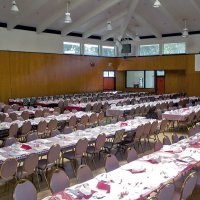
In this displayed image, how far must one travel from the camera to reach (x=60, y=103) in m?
18.0

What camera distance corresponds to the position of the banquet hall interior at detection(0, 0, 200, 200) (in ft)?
18.0

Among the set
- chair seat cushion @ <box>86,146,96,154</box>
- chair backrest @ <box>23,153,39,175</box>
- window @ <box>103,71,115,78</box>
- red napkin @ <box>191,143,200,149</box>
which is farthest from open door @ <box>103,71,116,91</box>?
chair backrest @ <box>23,153,39,175</box>

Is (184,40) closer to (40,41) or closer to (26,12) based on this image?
(40,41)

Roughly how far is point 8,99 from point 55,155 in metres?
13.7

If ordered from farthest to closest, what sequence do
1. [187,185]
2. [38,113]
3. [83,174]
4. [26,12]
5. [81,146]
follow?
1. [26,12]
2. [38,113]
3. [81,146]
4. [83,174]
5. [187,185]

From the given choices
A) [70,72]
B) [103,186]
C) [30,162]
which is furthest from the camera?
[70,72]

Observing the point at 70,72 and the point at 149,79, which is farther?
the point at 149,79

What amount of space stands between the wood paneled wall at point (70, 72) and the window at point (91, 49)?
18.5 inches

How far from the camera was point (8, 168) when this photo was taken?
6.12 m

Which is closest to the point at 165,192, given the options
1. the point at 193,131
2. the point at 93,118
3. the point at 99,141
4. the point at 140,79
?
the point at 99,141

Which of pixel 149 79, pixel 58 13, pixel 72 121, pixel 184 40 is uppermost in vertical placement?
pixel 58 13

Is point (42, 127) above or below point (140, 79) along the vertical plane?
below

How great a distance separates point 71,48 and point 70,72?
196 cm

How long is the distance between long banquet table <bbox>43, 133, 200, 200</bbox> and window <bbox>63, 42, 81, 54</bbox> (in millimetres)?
18653
